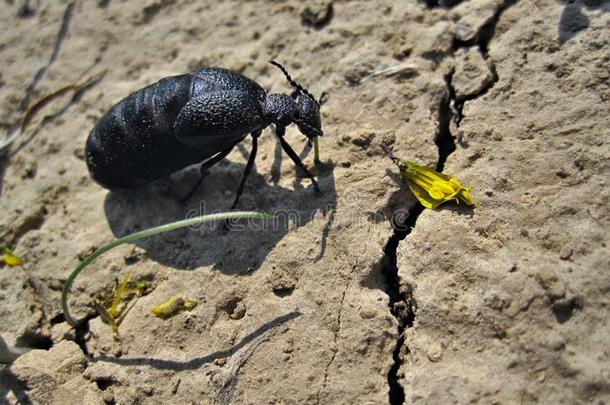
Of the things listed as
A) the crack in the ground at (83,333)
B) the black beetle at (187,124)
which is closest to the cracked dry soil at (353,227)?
the crack in the ground at (83,333)

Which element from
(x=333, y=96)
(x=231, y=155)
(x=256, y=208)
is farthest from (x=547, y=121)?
(x=231, y=155)

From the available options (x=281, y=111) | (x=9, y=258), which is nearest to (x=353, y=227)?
(x=281, y=111)

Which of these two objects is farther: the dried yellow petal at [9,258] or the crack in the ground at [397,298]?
the dried yellow petal at [9,258]

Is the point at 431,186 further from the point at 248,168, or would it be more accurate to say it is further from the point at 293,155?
the point at 248,168

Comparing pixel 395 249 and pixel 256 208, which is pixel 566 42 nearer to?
pixel 395 249

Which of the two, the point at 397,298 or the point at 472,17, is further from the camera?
the point at 472,17

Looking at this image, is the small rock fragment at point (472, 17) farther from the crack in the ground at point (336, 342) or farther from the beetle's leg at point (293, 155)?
the crack in the ground at point (336, 342)
